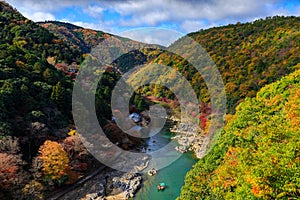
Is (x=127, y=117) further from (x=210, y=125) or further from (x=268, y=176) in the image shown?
(x=268, y=176)

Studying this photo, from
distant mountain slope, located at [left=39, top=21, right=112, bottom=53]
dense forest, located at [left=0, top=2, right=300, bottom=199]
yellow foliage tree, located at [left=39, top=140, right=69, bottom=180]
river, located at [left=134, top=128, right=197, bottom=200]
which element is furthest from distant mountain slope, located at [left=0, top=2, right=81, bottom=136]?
distant mountain slope, located at [left=39, top=21, right=112, bottom=53]

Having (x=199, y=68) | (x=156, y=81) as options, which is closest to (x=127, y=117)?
(x=199, y=68)

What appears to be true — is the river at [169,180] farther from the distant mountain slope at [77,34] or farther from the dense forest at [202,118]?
the distant mountain slope at [77,34]

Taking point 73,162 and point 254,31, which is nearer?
point 73,162

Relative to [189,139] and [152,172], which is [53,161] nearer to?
[152,172]

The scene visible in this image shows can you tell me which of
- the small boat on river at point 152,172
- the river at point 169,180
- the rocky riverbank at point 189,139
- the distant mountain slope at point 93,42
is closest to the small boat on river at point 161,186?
the river at point 169,180

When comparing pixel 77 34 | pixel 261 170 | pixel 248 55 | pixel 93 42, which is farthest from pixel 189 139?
pixel 77 34
